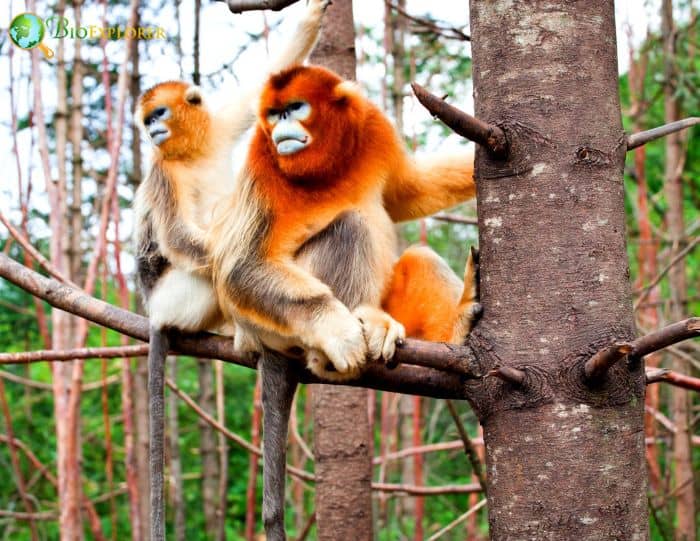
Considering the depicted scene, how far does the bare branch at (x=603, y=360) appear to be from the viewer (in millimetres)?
1319

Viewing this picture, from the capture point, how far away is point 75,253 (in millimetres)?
3883

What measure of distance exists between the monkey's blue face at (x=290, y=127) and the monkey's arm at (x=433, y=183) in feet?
1.00

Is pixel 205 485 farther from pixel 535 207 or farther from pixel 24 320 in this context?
pixel 535 207

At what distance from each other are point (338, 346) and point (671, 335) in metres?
0.84

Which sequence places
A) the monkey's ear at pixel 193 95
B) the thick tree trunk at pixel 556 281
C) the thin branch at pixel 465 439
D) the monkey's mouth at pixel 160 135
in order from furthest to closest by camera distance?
the monkey's ear at pixel 193 95, the monkey's mouth at pixel 160 135, the thin branch at pixel 465 439, the thick tree trunk at pixel 556 281

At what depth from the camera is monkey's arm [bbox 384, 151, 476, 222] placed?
2303 mm

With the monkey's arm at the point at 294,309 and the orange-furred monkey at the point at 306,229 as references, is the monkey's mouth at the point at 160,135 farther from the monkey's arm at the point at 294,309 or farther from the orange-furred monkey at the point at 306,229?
the monkey's arm at the point at 294,309

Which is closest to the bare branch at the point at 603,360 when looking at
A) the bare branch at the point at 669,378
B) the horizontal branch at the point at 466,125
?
the bare branch at the point at 669,378

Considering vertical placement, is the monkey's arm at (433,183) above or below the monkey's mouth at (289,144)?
below

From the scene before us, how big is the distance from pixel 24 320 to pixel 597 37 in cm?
560

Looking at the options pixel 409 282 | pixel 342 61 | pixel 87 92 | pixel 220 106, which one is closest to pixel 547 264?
pixel 409 282

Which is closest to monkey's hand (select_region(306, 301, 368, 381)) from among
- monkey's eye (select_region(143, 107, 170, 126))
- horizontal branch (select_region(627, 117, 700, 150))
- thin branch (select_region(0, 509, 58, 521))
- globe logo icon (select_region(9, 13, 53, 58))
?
horizontal branch (select_region(627, 117, 700, 150))

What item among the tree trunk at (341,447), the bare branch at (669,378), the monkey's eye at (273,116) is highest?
the monkey's eye at (273,116)

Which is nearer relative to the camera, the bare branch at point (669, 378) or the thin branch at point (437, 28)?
the bare branch at point (669, 378)
